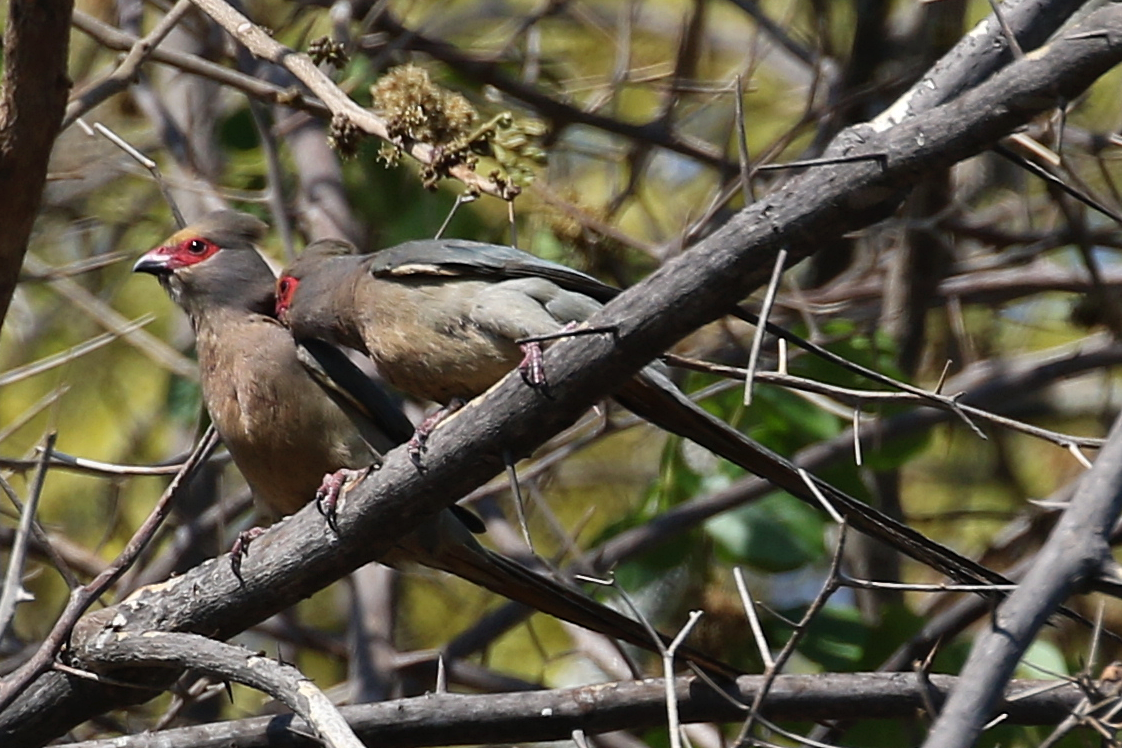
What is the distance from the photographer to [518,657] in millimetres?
7637

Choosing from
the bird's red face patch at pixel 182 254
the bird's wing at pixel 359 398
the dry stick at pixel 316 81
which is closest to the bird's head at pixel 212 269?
the bird's red face patch at pixel 182 254

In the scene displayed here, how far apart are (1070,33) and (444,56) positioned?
13.8 feet

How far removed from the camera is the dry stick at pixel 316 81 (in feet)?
12.4

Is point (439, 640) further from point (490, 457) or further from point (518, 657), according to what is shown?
point (490, 457)

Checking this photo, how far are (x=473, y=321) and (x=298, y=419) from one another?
2.63ft

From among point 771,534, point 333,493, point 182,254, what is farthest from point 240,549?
point 771,534

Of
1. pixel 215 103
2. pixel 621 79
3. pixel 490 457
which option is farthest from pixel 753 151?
pixel 490 457

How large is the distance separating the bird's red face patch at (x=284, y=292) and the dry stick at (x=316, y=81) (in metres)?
0.82

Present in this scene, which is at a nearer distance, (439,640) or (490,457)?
(490,457)

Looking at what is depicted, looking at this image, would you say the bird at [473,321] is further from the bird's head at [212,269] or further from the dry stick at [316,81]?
the bird's head at [212,269]

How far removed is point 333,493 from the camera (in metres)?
3.67

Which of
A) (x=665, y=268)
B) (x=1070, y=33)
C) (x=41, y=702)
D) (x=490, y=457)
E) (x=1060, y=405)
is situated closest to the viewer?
(x=1070, y=33)

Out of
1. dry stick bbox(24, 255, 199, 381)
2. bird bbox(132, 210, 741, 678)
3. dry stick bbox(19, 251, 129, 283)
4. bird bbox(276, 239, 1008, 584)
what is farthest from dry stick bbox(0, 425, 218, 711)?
dry stick bbox(24, 255, 199, 381)

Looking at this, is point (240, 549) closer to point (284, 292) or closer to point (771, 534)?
point (284, 292)
